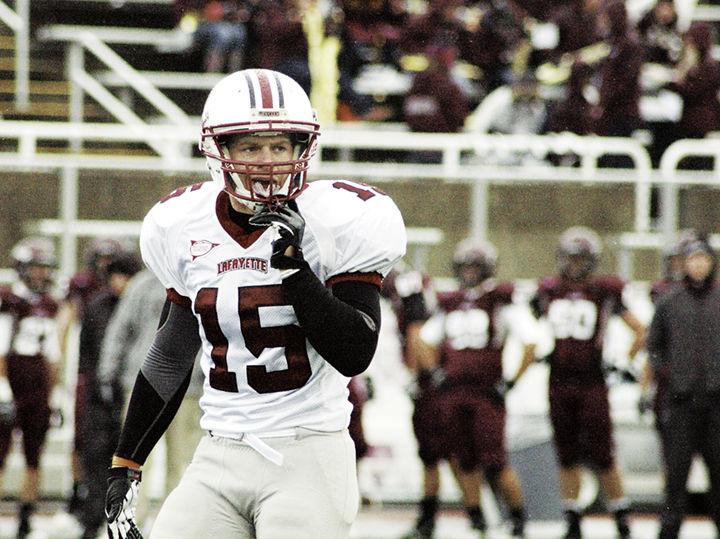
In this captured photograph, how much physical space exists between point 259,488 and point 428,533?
4.91 meters

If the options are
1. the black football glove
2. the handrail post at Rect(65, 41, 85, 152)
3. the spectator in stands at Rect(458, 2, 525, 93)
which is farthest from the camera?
the spectator in stands at Rect(458, 2, 525, 93)

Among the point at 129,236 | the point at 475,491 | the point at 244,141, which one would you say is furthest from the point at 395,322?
the point at 244,141

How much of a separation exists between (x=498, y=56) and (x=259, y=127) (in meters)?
8.25

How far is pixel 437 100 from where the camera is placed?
9734 mm

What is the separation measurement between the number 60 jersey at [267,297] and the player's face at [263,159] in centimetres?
9

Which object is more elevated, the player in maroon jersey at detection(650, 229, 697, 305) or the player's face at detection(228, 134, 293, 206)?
the player's face at detection(228, 134, 293, 206)

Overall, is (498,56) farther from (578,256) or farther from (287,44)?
(578,256)

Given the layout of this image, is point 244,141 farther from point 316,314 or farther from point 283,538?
point 283,538

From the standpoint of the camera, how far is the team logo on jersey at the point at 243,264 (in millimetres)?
2852

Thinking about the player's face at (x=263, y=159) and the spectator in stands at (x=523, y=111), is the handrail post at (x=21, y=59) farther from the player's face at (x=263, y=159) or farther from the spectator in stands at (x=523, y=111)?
the player's face at (x=263, y=159)

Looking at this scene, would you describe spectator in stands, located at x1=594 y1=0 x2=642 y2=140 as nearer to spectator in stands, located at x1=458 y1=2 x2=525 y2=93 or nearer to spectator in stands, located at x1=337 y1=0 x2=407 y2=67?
spectator in stands, located at x1=458 y1=2 x2=525 y2=93

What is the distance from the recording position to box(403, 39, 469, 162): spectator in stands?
31.8 ft

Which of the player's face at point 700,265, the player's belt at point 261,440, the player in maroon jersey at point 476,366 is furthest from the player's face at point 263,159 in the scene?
the player in maroon jersey at point 476,366

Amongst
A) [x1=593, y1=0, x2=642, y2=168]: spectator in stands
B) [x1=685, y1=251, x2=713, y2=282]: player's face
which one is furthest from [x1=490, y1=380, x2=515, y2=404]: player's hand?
[x1=593, y1=0, x2=642, y2=168]: spectator in stands
